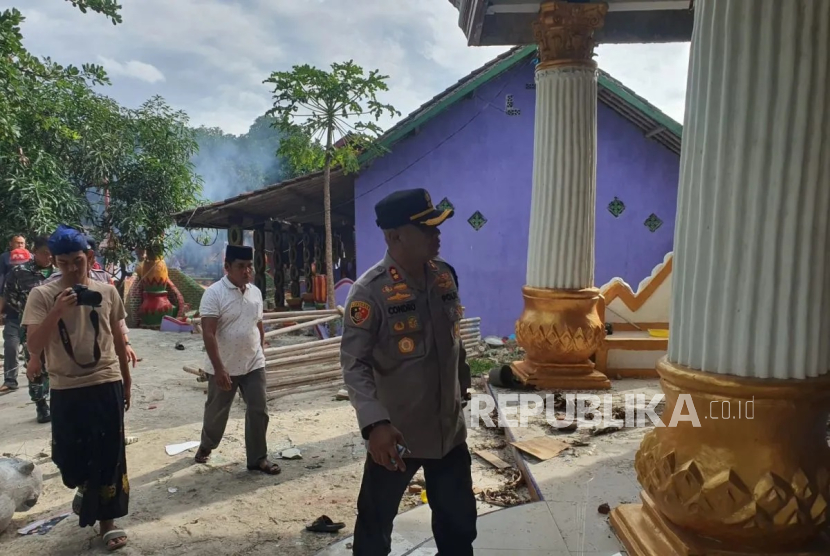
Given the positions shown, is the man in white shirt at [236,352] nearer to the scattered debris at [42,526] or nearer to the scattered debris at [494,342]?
the scattered debris at [42,526]

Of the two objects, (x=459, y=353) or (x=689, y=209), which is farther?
(x=459, y=353)

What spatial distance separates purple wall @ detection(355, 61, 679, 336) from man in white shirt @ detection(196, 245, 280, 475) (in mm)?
6651

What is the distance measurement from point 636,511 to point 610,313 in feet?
15.3

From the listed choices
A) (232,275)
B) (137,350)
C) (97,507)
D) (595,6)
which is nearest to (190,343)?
(137,350)

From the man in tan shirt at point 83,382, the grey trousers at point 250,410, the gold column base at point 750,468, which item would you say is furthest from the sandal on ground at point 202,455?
the gold column base at point 750,468

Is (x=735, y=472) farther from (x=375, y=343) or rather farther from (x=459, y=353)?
(x=375, y=343)

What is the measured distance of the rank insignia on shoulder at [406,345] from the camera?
235 centimetres

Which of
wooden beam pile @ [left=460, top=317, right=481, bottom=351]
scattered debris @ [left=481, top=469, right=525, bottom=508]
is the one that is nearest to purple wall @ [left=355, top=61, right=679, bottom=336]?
wooden beam pile @ [left=460, top=317, right=481, bottom=351]

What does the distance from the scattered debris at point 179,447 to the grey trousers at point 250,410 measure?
699 mm

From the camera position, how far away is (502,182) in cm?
1110

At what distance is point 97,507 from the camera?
328cm

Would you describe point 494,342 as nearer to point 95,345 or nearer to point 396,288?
point 95,345

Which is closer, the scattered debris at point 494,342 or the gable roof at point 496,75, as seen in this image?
the gable roof at point 496,75

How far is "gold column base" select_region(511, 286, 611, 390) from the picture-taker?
5.61 m
